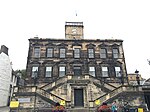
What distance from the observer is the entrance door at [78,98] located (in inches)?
770

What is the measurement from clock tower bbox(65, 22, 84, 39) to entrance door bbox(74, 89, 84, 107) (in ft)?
51.9

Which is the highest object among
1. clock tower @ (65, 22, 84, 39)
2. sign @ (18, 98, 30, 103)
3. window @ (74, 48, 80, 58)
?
clock tower @ (65, 22, 84, 39)

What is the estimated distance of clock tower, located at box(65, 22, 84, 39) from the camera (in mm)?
33188

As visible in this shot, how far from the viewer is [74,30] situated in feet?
111

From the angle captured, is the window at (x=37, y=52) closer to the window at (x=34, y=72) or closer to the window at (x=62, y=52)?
the window at (x=34, y=72)

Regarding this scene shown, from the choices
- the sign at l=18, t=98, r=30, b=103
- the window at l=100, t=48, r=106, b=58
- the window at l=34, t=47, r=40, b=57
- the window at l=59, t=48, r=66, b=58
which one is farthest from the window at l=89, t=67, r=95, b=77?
the sign at l=18, t=98, r=30, b=103

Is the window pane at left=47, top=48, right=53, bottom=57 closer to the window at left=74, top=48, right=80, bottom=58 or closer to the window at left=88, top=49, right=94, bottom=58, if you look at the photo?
the window at left=74, top=48, right=80, bottom=58

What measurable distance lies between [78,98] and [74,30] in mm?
18202

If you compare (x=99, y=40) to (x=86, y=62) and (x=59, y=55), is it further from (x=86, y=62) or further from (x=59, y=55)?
(x=59, y=55)

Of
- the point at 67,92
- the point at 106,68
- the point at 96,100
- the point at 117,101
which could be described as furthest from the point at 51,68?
the point at 117,101

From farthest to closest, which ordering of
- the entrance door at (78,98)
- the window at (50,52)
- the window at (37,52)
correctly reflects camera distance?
the window at (50,52) → the window at (37,52) → the entrance door at (78,98)

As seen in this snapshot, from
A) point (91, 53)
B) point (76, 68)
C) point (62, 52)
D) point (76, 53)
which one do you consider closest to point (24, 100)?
point (76, 68)

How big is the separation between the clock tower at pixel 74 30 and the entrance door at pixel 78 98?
15.8m

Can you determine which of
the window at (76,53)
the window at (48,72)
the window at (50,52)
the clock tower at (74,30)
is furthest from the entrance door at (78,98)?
the clock tower at (74,30)
